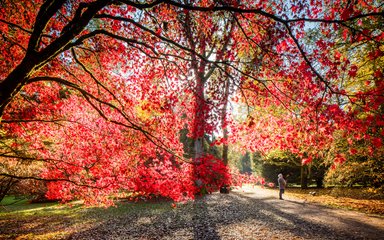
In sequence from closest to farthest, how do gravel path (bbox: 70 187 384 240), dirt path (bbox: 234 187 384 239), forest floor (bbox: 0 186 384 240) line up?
1. dirt path (bbox: 234 187 384 239)
2. gravel path (bbox: 70 187 384 240)
3. forest floor (bbox: 0 186 384 240)

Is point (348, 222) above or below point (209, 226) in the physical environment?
above

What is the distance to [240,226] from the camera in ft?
27.6

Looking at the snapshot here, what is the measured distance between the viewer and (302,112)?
22.4 ft

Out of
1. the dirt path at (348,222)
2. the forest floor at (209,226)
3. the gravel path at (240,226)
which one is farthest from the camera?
the forest floor at (209,226)

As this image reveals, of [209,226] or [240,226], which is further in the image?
[209,226]

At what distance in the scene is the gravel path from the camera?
714cm

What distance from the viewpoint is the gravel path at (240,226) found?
7.14 m

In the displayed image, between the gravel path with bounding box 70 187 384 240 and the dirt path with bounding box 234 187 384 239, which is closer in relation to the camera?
the dirt path with bounding box 234 187 384 239

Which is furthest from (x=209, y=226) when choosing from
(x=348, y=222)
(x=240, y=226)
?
(x=348, y=222)

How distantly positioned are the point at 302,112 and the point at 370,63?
733 centimetres

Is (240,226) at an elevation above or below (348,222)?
below

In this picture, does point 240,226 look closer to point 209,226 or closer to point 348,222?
point 209,226

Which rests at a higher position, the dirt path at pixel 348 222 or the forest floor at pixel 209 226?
the dirt path at pixel 348 222

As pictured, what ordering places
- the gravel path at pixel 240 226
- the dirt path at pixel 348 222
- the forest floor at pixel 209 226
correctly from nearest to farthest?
1. the dirt path at pixel 348 222
2. the gravel path at pixel 240 226
3. the forest floor at pixel 209 226
